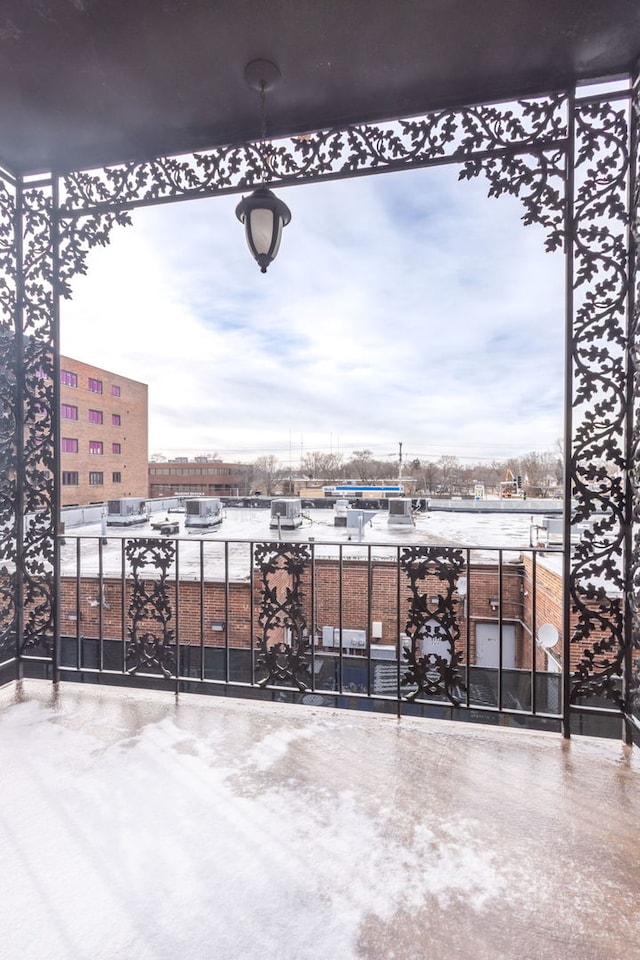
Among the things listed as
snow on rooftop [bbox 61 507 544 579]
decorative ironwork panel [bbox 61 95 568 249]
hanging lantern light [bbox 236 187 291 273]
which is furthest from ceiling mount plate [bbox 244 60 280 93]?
snow on rooftop [bbox 61 507 544 579]

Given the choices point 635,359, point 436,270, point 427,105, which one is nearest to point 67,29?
point 427,105

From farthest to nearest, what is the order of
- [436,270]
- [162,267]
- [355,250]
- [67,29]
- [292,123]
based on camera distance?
[436,270]
[355,250]
[162,267]
[292,123]
[67,29]

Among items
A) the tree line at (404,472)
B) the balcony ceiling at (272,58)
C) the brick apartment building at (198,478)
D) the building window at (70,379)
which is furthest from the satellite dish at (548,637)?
the building window at (70,379)

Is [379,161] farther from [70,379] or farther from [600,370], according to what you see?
[70,379]

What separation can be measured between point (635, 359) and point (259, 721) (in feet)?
7.55

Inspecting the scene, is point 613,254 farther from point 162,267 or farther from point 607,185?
point 162,267

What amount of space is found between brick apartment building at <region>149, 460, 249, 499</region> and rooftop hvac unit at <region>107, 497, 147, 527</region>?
12.3 m

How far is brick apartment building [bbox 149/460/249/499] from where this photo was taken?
1061 inches

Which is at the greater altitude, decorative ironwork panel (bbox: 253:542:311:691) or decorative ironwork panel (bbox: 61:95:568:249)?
decorative ironwork panel (bbox: 61:95:568:249)

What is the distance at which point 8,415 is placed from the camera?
2.54 metres

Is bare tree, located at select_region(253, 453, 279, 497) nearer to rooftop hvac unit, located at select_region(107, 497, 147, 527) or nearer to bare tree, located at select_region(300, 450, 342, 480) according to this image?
bare tree, located at select_region(300, 450, 342, 480)

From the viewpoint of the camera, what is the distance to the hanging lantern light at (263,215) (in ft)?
6.47

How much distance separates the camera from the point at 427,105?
7.12 ft

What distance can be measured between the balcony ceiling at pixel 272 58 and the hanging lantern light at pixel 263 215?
69 mm
